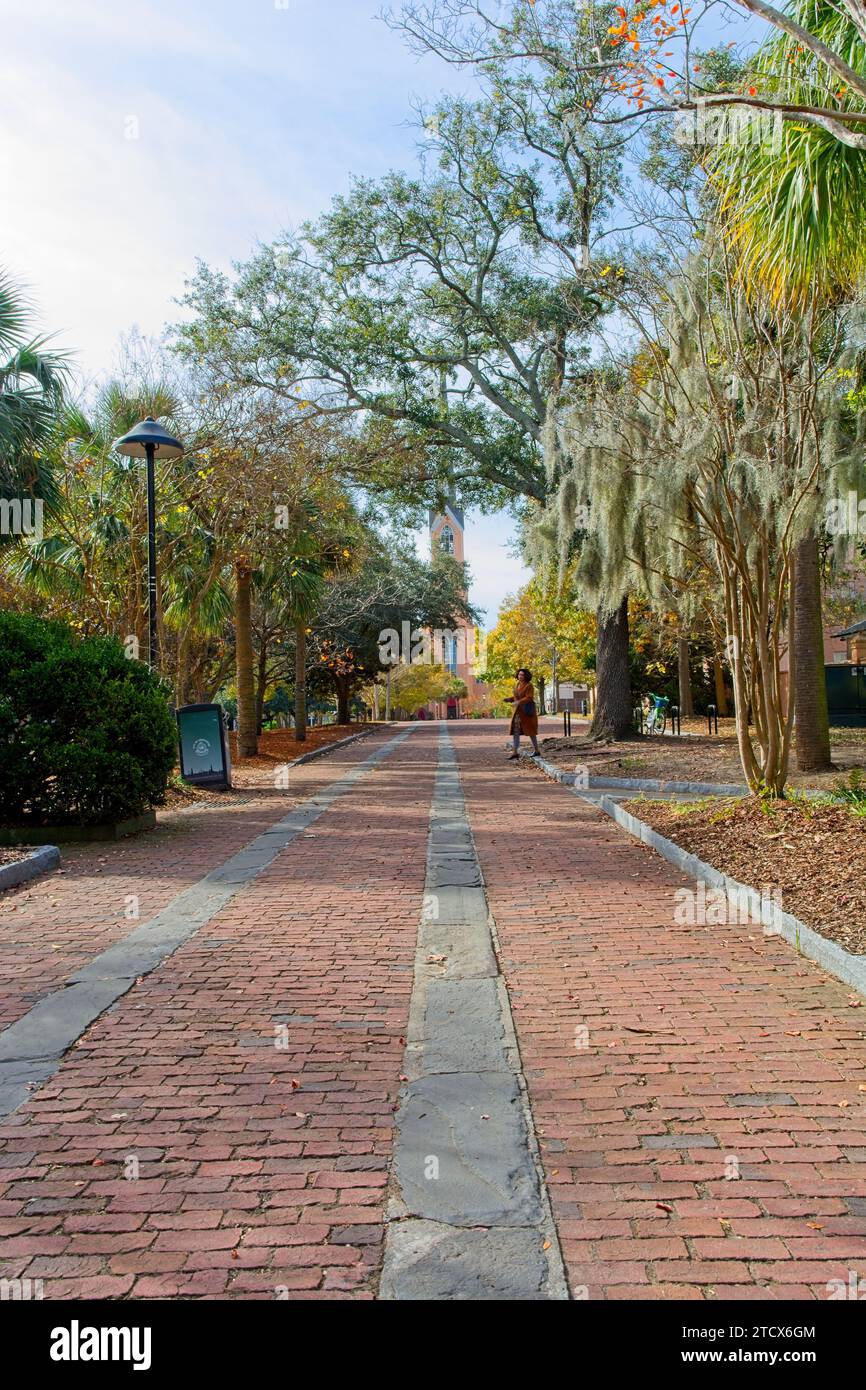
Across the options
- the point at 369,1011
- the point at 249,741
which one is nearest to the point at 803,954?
the point at 369,1011

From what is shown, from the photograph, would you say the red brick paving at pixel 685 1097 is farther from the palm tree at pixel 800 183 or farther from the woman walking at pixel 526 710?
the woman walking at pixel 526 710

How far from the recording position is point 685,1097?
11.5 feet

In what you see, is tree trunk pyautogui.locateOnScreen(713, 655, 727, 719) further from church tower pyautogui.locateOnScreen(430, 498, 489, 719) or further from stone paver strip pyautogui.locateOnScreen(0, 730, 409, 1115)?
stone paver strip pyautogui.locateOnScreen(0, 730, 409, 1115)

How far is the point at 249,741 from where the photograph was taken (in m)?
20.3

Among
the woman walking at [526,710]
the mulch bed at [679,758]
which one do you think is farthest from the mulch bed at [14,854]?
the woman walking at [526,710]

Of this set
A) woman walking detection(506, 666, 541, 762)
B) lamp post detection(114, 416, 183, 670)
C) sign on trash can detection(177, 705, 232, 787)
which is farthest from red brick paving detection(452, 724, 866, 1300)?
woman walking detection(506, 666, 541, 762)

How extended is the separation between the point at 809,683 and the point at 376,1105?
1086 cm

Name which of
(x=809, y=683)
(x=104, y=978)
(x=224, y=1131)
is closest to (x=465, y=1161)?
(x=224, y=1131)

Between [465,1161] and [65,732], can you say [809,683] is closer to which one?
[65,732]

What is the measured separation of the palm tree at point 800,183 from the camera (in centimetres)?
602

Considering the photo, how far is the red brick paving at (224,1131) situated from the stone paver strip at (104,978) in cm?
11

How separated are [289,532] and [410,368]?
4.42m

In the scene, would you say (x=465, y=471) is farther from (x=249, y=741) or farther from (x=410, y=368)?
(x=249, y=741)

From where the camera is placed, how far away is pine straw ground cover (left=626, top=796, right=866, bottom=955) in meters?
5.76
